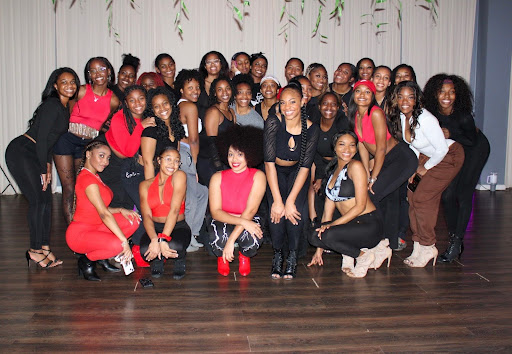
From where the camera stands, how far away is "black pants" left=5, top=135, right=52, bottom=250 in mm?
4254

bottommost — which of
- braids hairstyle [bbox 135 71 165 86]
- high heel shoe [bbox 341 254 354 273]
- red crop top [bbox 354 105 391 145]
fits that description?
high heel shoe [bbox 341 254 354 273]

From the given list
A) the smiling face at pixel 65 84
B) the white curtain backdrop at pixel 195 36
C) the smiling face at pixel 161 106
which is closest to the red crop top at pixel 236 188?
the smiling face at pixel 161 106

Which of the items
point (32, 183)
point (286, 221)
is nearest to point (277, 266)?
point (286, 221)

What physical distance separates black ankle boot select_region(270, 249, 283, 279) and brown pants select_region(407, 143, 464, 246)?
3.75ft

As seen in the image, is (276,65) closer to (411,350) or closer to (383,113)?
(383,113)

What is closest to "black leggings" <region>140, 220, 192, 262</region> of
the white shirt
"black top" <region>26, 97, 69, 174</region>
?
"black top" <region>26, 97, 69, 174</region>

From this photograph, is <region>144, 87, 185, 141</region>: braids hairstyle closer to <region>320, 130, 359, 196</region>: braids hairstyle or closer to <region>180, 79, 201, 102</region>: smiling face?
<region>180, 79, 201, 102</region>: smiling face

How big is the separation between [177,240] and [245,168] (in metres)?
0.75

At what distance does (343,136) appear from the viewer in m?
4.22

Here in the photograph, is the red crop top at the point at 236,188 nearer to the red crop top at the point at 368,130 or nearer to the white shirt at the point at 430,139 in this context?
the red crop top at the point at 368,130

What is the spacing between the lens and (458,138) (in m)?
4.57

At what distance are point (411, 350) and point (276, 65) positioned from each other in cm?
598

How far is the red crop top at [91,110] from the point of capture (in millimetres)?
4840

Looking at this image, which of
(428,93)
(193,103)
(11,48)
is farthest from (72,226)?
(11,48)
